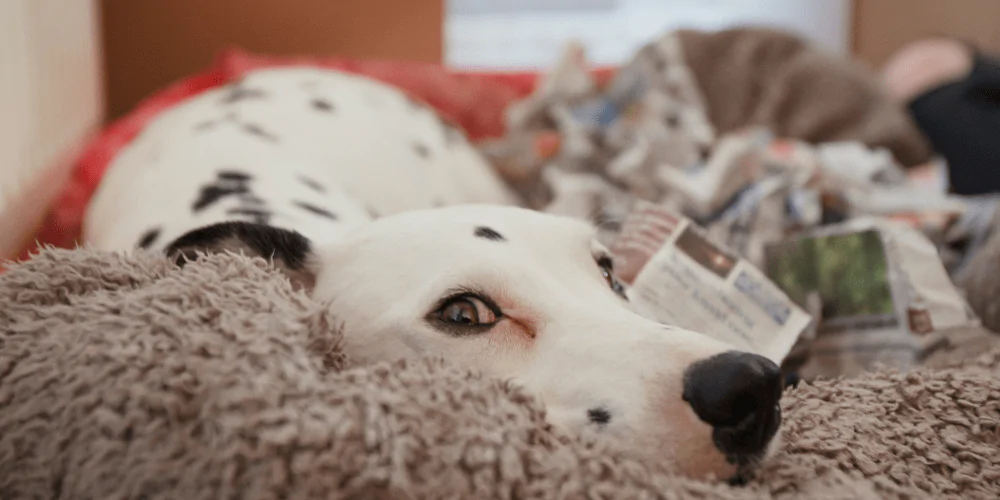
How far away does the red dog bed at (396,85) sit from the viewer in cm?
250

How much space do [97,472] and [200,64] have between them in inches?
153

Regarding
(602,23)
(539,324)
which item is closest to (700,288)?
(539,324)

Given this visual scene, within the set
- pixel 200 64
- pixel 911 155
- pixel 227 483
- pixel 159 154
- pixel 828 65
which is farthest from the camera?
pixel 200 64

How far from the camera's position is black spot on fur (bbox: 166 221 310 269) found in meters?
1.16

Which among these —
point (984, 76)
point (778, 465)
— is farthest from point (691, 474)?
point (984, 76)

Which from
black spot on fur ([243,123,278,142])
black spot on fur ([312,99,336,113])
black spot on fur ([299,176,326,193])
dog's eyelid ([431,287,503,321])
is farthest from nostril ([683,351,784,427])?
black spot on fur ([312,99,336,113])

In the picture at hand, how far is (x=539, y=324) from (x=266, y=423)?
1.32 ft

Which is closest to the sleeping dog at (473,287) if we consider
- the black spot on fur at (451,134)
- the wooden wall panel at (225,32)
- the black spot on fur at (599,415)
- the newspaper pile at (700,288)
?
the black spot on fur at (599,415)

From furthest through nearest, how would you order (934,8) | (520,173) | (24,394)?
(934,8) → (520,173) → (24,394)

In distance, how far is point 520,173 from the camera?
2.97 m

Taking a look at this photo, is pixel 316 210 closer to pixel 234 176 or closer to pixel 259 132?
pixel 234 176

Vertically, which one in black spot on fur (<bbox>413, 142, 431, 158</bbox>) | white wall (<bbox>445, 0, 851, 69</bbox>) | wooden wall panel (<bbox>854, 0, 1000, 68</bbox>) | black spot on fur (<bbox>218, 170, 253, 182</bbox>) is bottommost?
black spot on fur (<bbox>218, 170, 253, 182</bbox>)

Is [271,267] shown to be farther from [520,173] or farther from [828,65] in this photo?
[828,65]

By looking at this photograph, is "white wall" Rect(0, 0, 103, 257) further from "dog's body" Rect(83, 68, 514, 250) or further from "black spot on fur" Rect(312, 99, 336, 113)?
"black spot on fur" Rect(312, 99, 336, 113)
